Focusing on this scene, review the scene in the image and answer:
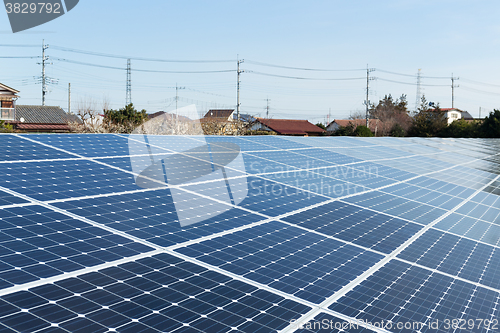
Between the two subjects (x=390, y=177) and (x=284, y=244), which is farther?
(x=390, y=177)

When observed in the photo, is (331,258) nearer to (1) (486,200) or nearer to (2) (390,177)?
(2) (390,177)

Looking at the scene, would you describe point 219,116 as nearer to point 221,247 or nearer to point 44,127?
point 44,127

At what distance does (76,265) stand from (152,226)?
6.42 feet

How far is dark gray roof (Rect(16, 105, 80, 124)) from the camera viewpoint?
239 feet

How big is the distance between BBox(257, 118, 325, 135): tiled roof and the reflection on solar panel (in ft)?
248

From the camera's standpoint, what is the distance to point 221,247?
7.07 m

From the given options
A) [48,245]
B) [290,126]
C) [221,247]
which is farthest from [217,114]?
[48,245]

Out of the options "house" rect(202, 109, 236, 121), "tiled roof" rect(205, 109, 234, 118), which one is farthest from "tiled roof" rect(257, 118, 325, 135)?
"house" rect(202, 109, 236, 121)

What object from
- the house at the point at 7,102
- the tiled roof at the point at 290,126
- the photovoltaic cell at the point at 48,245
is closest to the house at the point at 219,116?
the tiled roof at the point at 290,126

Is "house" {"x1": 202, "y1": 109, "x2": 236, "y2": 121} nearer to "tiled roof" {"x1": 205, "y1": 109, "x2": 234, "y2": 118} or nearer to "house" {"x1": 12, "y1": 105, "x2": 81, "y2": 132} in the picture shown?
"tiled roof" {"x1": 205, "y1": 109, "x2": 234, "y2": 118}

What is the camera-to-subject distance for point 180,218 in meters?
8.12

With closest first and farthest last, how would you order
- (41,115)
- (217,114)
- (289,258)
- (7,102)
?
(289,258) → (7,102) → (41,115) → (217,114)

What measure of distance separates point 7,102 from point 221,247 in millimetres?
74956

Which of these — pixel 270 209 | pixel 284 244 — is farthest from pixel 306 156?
pixel 284 244
